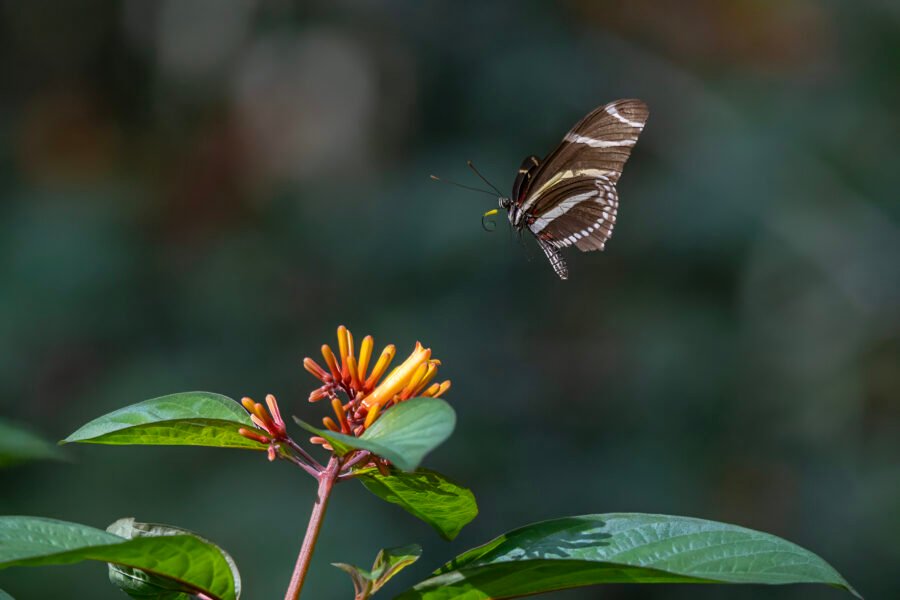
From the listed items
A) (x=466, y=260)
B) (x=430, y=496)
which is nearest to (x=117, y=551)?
(x=430, y=496)

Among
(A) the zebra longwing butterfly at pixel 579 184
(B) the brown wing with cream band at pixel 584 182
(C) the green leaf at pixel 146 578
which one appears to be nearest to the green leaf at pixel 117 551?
(C) the green leaf at pixel 146 578

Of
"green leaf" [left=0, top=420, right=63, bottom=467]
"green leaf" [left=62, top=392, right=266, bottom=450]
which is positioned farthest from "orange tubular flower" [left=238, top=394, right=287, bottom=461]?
"green leaf" [left=0, top=420, right=63, bottom=467]

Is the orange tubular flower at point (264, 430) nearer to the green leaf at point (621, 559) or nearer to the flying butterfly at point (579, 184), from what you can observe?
the green leaf at point (621, 559)

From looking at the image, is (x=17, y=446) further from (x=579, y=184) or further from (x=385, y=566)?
(x=579, y=184)

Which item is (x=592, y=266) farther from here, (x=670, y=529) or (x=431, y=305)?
(x=670, y=529)

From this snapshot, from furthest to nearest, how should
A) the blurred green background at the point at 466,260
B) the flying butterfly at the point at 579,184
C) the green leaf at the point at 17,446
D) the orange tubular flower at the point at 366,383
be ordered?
the blurred green background at the point at 466,260, the flying butterfly at the point at 579,184, the orange tubular flower at the point at 366,383, the green leaf at the point at 17,446

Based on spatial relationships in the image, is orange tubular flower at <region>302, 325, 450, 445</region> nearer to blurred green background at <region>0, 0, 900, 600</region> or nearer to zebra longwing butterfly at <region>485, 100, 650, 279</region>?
zebra longwing butterfly at <region>485, 100, 650, 279</region>

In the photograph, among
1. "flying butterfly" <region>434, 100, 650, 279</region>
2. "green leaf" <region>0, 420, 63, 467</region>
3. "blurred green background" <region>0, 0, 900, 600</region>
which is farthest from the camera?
"blurred green background" <region>0, 0, 900, 600</region>

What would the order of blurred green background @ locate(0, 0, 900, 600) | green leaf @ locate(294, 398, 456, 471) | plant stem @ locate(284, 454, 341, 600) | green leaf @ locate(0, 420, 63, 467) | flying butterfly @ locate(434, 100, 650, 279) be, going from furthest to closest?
blurred green background @ locate(0, 0, 900, 600), flying butterfly @ locate(434, 100, 650, 279), plant stem @ locate(284, 454, 341, 600), green leaf @ locate(294, 398, 456, 471), green leaf @ locate(0, 420, 63, 467)
